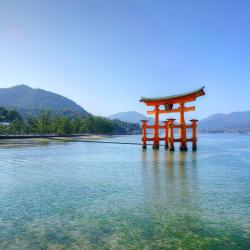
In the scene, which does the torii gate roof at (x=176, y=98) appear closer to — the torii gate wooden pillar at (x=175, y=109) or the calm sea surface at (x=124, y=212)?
the torii gate wooden pillar at (x=175, y=109)

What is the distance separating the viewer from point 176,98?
39.2m

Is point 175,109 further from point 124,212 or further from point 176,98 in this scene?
point 124,212

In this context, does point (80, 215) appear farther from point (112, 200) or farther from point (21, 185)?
point (21, 185)

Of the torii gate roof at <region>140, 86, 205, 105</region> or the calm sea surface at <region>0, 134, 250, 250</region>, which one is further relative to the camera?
the torii gate roof at <region>140, 86, 205, 105</region>

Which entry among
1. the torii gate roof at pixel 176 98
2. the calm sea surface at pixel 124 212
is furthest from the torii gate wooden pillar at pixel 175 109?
the calm sea surface at pixel 124 212

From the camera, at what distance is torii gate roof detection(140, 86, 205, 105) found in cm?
3581

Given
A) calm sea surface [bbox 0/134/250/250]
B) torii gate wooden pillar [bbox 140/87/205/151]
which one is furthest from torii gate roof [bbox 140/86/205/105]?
calm sea surface [bbox 0/134/250/250]

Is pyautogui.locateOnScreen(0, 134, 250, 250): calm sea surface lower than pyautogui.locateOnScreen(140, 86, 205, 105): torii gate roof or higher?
lower

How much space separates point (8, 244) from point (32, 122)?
307ft

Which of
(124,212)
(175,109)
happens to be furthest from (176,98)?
(124,212)

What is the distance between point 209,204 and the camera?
39.9 ft

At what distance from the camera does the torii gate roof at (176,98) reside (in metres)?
35.8

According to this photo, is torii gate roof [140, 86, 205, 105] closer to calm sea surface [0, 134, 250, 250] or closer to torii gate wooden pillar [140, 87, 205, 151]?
torii gate wooden pillar [140, 87, 205, 151]

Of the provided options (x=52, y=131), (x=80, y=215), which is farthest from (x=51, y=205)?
(x=52, y=131)
